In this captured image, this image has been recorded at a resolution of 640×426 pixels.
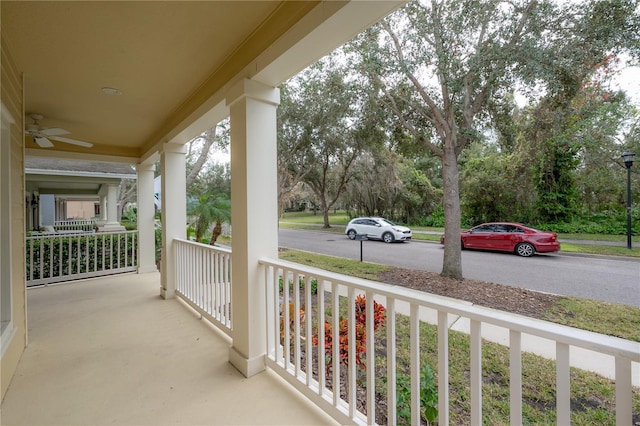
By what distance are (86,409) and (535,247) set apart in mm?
3037

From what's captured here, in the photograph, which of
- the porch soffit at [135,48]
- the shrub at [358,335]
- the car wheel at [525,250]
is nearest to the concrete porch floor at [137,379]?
the shrub at [358,335]

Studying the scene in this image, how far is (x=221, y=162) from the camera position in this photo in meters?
8.84

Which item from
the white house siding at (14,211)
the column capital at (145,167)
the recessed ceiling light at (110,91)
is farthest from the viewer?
the column capital at (145,167)

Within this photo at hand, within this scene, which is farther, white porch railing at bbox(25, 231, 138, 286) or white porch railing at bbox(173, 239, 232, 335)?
white porch railing at bbox(25, 231, 138, 286)

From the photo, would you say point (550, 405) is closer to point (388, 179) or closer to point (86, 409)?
point (388, 179)

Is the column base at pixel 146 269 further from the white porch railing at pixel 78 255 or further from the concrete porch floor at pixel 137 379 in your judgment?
the concrete porch floor at pixel 137 379

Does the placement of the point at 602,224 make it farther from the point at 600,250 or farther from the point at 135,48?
the point at 135,48

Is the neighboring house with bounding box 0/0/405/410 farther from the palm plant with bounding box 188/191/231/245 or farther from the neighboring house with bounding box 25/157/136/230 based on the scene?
the neighboring house with bounding box 25/157/136/230

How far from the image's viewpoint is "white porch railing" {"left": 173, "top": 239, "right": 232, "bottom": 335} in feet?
9.38

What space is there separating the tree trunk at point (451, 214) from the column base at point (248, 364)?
163 cm

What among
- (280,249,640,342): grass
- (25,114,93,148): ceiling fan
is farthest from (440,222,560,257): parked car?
(25,114,93,148): ceiling fan

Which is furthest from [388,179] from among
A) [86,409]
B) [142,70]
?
[86,409]

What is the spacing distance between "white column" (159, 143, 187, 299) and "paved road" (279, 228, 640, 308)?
233 centimetres

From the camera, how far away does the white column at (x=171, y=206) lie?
12.5 ft
